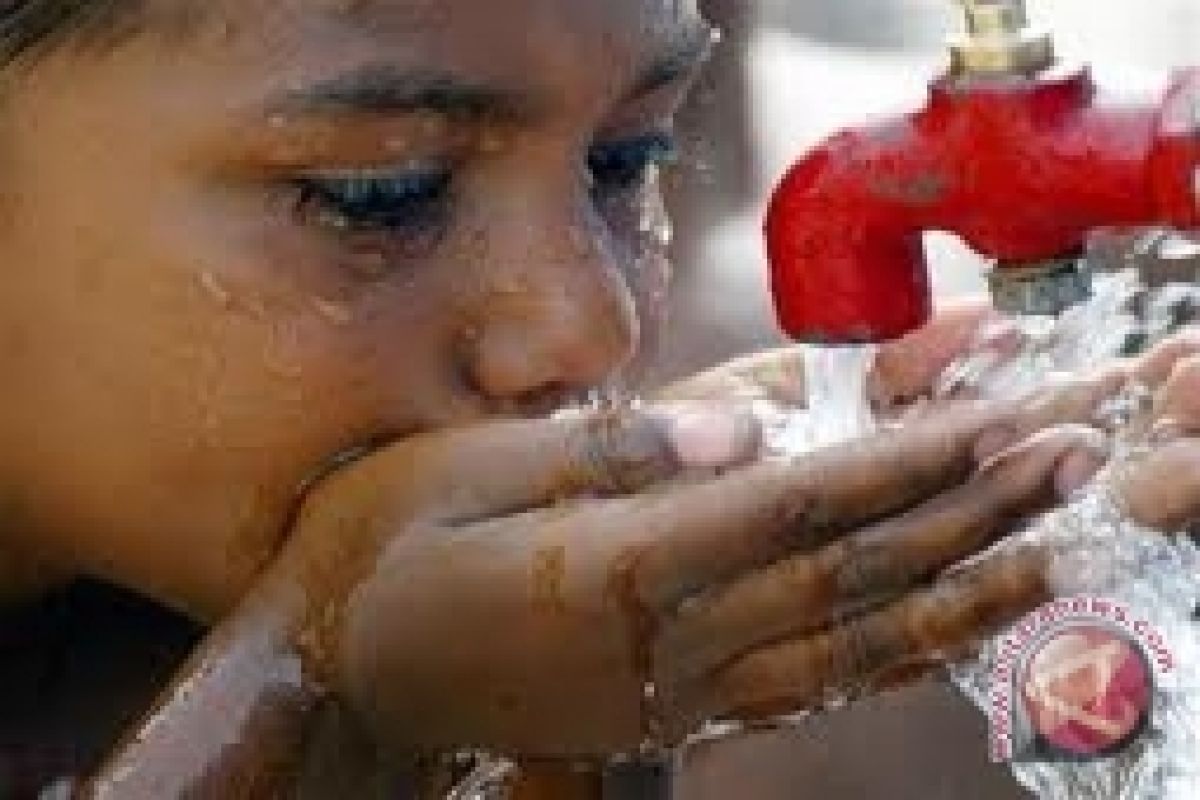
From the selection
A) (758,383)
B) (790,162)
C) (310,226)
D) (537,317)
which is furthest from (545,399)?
(790,162)

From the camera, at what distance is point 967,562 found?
1.30m

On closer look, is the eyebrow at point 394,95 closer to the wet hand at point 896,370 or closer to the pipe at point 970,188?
the pipe at point 970,188

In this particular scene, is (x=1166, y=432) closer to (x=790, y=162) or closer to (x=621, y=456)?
(x=621, y=456)

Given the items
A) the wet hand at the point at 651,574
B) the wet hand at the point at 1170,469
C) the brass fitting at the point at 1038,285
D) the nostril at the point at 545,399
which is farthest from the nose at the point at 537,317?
the wet hand at the point at 1170,469

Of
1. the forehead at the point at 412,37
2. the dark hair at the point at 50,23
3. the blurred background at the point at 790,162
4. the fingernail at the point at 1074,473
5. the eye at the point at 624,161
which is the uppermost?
the dark hair at the point at 50,23

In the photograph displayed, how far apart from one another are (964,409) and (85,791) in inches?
19.2

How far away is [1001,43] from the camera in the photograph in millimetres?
1594

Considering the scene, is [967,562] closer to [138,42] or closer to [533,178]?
[533,178]

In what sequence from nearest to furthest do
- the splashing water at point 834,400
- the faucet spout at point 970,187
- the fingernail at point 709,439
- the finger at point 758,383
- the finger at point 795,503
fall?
1. the finger at point 795,503
2. the fingernail at point 709,439
3. the faucet spout at point 970,187
4. the splashing water at point 834,400
5. the finger at point 758,383

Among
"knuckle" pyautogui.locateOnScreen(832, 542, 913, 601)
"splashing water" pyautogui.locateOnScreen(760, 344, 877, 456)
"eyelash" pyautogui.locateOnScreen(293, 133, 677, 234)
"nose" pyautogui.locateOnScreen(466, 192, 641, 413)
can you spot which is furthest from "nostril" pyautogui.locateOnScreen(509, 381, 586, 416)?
"knuckle" pyautogui.locateOnScreen(832, 542, 913, 601)

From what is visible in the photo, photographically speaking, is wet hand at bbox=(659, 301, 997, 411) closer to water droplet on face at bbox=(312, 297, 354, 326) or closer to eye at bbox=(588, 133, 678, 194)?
eye at bbox=(588, 133, 678, 194)

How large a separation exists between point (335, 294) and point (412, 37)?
14cm

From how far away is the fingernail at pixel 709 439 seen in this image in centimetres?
139

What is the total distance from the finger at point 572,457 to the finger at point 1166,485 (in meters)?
0.18
